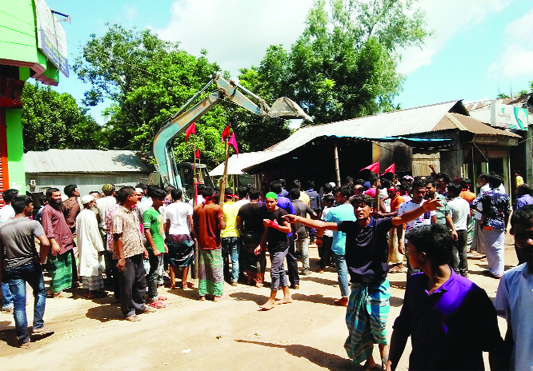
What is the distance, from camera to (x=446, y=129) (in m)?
14.4

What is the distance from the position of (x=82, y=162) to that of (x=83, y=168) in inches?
22.7

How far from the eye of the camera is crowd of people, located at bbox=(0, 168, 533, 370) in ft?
7.15

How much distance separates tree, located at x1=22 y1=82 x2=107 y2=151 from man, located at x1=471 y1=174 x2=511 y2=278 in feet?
82.2

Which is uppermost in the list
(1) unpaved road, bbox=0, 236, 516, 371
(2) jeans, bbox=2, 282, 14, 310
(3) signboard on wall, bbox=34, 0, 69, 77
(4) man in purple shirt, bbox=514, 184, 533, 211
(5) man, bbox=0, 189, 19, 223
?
(3) signboard on wall, bbox=34, 0, 69, 77

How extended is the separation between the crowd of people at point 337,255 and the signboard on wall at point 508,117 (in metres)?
10.1

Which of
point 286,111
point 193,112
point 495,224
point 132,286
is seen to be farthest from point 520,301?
point 193,112

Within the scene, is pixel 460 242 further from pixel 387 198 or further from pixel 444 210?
pixel 387 198

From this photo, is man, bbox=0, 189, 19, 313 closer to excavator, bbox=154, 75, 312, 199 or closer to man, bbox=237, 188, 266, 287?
man, bbox=237, 188, 266, 287

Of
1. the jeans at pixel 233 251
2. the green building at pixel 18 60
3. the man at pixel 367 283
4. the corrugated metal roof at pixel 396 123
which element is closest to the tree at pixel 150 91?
the corrugated metal roof at pixel 396 123

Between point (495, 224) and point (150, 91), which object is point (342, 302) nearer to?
point (495, 224)

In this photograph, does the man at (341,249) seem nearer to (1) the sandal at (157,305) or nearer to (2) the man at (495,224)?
(1) the sandal at (157,305)

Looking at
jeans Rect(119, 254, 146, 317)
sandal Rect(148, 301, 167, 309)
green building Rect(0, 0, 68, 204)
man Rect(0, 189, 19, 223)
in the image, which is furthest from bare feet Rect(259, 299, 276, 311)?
green building Rect(0, 0, 68, 204)

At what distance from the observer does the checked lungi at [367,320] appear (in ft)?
12.6

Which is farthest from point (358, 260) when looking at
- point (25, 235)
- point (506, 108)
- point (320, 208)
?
point (506, 108)
